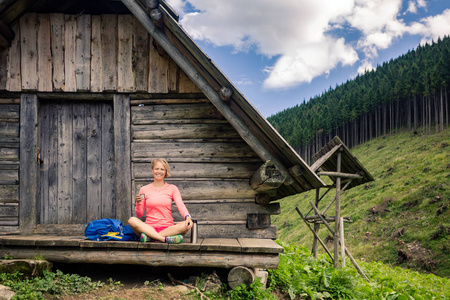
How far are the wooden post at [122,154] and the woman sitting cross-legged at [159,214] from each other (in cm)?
97

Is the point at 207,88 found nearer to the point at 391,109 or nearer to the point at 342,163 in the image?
the point at 342,163

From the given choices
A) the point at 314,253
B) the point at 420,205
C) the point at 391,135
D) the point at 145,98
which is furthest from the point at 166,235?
the point at 391,135

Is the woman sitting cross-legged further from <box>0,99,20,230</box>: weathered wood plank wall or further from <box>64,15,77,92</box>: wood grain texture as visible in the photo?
<box>0,99,20,230</box>: weathered wood plank wall

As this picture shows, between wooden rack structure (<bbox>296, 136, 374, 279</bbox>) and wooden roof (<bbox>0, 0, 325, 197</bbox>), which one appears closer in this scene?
wooden roof (<bbox>0, 0, 325, 197</bbox>)

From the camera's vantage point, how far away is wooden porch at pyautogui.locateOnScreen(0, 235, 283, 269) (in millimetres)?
4664

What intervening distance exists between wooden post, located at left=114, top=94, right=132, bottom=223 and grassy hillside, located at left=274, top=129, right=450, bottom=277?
18459 millimetres

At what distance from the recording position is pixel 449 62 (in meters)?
48.9

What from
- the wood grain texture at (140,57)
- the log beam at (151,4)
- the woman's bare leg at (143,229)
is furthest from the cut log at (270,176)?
the log beam at (151,4)

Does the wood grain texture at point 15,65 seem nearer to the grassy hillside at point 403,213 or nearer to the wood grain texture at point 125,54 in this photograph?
the wood grain texture at point 125,54

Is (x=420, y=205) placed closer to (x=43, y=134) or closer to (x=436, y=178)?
(x=436, y=178)

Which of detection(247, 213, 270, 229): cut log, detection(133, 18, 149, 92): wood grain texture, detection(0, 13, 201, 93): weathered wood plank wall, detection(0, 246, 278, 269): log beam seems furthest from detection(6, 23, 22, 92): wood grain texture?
detection(247, 213, 270, 229): cut log

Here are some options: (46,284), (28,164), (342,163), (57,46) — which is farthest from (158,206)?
(342,163)

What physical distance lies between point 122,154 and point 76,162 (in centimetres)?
86

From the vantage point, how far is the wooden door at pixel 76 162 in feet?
19.4
